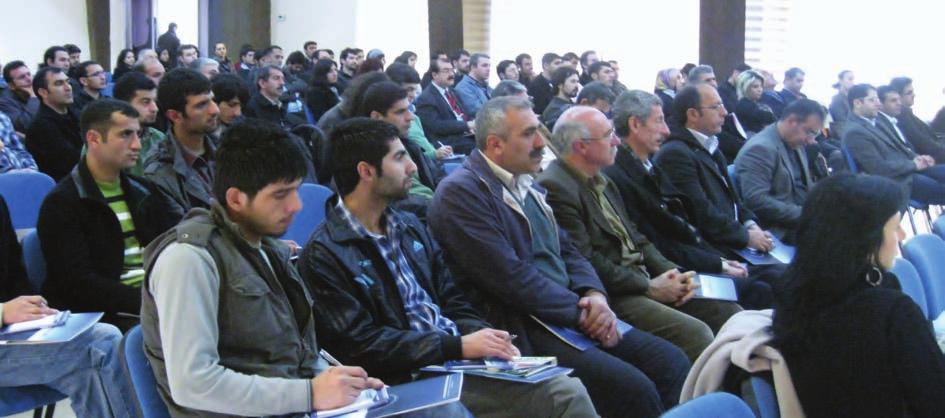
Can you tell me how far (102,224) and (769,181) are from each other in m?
3.09

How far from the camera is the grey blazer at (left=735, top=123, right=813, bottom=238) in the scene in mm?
4430

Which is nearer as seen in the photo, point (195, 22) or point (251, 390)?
point (251, 390)

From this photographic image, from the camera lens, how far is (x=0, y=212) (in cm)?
262

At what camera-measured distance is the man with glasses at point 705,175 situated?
Answer: 3938 mm

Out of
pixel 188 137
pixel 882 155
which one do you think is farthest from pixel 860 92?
pixel 188 137

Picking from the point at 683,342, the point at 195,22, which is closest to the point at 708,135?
the point at 683,342

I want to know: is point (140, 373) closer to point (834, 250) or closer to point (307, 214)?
point (834, 250)

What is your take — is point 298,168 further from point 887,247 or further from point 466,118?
point 466,118

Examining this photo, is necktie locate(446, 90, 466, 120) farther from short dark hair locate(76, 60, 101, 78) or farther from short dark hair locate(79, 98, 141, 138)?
short dark hair locate(79, 98, 141, 138)

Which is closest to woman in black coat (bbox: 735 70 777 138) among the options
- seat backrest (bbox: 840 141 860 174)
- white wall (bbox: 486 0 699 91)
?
seat backrest (bbox: 840 141 860 174)

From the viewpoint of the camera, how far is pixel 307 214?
3.58 metres

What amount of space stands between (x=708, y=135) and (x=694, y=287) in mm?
1191

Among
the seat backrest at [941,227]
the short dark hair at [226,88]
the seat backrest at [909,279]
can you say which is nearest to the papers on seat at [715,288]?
the seat backrest at [909,279]

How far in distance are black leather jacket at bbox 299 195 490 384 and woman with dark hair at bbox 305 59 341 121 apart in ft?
18.4
